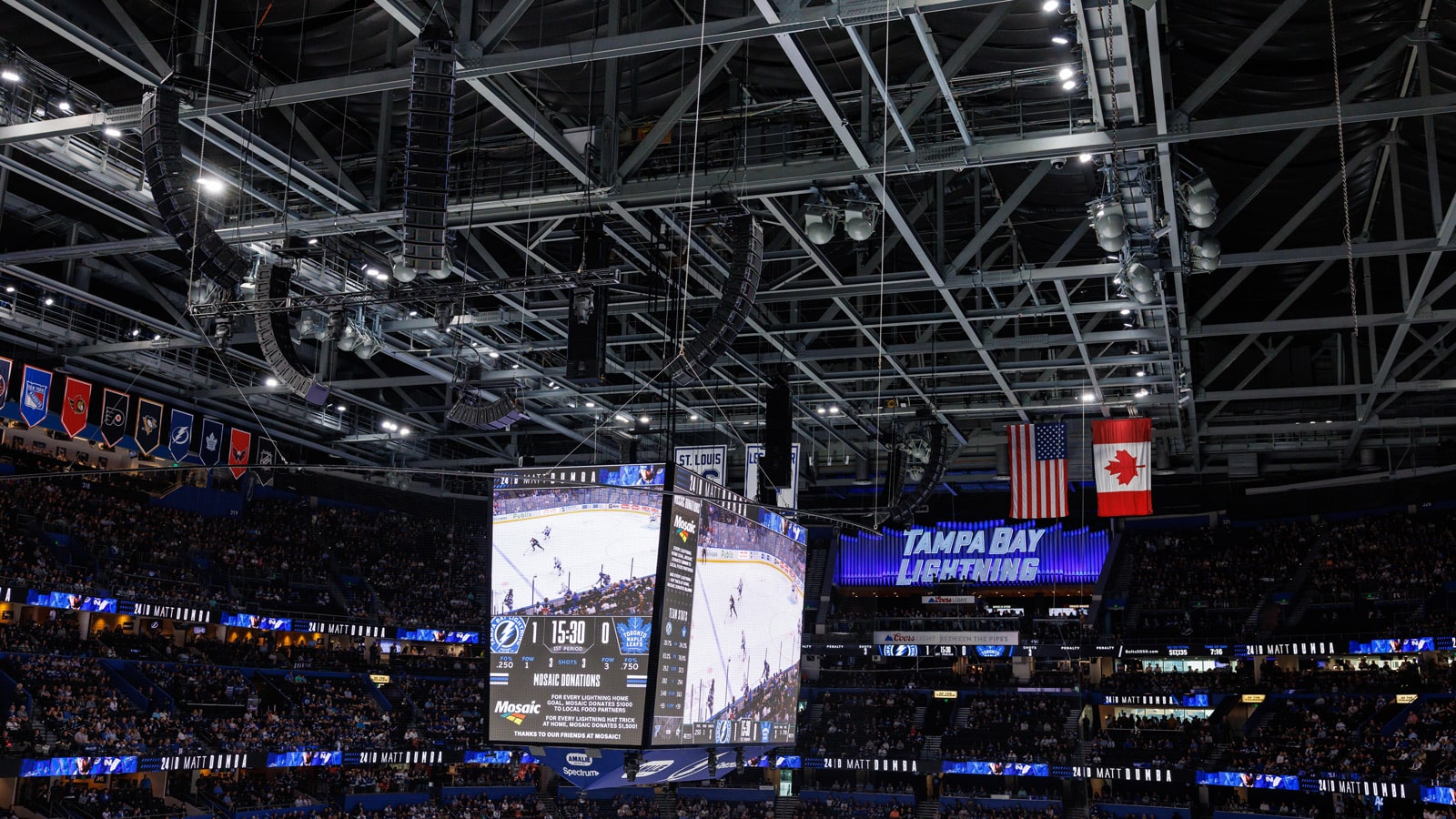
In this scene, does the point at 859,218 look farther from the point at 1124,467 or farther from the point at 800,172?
the point at 1124,467

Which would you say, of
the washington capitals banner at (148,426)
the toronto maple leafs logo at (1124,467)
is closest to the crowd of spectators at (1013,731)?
the toronto maple leafs logo at (1124,467)

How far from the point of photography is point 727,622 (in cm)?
1798

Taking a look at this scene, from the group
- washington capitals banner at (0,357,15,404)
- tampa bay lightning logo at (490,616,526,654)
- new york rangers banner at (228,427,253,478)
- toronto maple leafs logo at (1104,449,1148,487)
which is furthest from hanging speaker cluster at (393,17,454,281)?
new york rangers banner at (228,427,253,478)

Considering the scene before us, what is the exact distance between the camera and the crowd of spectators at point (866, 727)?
41094 millimetres

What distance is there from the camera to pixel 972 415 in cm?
3061

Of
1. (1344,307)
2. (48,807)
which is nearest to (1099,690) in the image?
(1344,307)

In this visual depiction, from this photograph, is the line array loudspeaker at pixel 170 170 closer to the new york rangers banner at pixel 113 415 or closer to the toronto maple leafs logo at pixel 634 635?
the toronto maple leafs logo at pixel 634 635

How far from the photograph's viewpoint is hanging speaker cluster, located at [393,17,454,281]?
37.6 ft

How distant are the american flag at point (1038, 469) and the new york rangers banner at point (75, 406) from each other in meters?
21.0

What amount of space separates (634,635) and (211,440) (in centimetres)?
1960

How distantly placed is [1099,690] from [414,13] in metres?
36.6

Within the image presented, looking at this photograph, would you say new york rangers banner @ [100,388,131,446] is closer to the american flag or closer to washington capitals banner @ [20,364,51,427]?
washington capitals banner @ [20,364,51,427]

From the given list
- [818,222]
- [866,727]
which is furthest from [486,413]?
[866,727]

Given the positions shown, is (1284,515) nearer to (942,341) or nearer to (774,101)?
(942,341)
